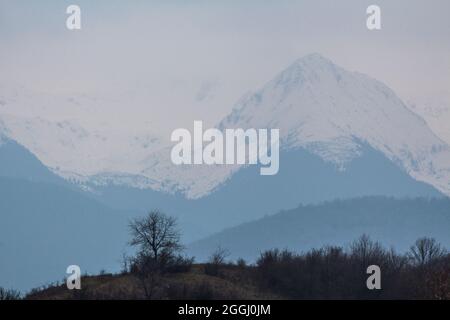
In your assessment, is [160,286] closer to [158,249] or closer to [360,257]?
[158,249]

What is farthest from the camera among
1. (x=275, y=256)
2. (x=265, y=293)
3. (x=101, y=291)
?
(x=275, y=256)

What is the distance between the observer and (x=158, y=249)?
125500 mm

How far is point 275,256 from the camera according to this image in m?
134

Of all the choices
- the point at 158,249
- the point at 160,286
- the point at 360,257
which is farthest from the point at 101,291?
the point at 360,257
